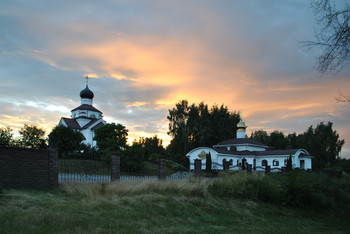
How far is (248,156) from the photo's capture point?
48.8 metres

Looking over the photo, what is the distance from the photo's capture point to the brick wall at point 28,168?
456 inches

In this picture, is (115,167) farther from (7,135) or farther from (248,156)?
(248,156)

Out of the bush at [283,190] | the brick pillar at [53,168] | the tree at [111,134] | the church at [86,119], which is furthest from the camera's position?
the church at [86,119]

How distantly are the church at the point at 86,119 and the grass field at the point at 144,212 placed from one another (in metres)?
40.4

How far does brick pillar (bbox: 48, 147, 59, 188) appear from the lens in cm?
1272

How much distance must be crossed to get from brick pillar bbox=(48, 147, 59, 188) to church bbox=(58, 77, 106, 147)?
39270mm

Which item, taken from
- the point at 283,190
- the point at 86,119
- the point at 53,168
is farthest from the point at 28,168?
the point at 86,119

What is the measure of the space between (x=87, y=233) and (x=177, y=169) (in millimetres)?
29851

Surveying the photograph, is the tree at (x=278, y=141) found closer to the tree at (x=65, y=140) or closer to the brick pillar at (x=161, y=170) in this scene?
the tree at (x=65, y=140)

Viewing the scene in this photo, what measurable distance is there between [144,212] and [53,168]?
4.89 m

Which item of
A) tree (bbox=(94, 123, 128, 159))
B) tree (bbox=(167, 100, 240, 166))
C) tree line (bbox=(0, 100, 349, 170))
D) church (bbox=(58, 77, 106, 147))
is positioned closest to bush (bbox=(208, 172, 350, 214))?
tree line (bbox=(0, 100, 349, 170))

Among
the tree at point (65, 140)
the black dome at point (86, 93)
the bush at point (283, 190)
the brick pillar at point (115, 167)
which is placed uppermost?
the black dome at point (86, 93)

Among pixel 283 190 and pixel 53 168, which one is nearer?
pixel 53 168

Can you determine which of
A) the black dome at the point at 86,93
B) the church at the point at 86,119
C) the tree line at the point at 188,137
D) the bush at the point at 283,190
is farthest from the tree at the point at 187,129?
the bush at the point at 283,190
